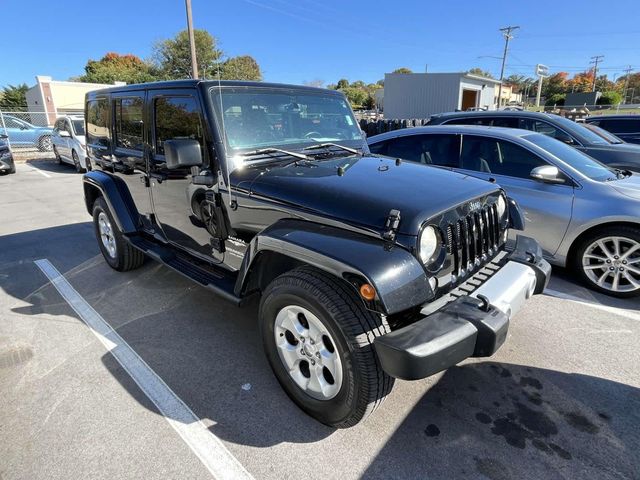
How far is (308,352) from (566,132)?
646 centimetres

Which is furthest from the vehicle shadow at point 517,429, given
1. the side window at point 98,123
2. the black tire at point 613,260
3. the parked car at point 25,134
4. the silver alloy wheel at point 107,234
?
the parked car at point 25,134

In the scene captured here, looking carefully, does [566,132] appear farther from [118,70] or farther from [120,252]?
[118,70]

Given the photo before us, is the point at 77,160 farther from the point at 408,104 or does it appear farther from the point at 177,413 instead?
the point at 408,104

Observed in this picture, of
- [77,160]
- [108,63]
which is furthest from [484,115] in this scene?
[108,63]

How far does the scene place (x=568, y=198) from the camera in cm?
398

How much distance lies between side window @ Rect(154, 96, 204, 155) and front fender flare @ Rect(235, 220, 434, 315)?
127cm

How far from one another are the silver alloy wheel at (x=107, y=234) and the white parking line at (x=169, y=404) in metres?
0.84

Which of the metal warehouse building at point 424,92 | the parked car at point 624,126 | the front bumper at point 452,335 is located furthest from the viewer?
the metal warehouse building at point 424,92

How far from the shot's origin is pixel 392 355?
177 centimetres

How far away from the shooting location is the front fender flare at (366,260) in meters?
1.87

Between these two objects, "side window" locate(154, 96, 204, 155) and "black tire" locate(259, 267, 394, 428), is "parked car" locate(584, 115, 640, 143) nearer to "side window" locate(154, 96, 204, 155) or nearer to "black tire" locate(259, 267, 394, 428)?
"side window" locate(154, 96, 204, 155)

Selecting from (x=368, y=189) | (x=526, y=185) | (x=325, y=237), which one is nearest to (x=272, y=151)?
(x=368, y=189)

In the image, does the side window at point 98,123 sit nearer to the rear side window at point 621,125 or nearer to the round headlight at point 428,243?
the round headlight at point 428,243

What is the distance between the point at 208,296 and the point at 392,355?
262 cm
